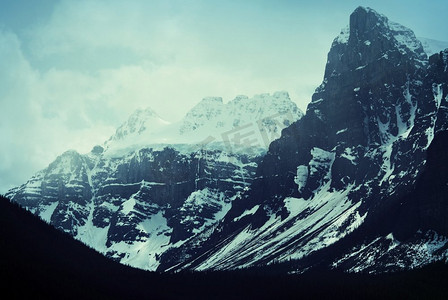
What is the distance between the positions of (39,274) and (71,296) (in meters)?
13.6

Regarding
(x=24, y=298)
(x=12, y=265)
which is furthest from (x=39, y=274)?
(x=24, y=298)

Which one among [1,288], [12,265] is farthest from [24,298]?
[12,265]

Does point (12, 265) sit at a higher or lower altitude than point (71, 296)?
higher

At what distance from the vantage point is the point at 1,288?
17862cm

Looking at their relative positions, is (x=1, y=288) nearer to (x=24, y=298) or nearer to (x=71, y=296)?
(x=24, y=298)

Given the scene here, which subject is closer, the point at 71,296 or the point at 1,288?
the point at 1,288

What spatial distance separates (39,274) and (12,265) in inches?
338

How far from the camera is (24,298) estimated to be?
7028 inches

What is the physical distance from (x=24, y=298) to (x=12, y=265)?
1988 cm

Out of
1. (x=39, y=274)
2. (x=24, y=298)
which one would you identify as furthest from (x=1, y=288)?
(x=39, y=274)

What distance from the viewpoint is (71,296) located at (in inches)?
7608

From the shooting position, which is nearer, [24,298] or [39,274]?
[24,298]

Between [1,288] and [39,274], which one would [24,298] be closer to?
[1,288]

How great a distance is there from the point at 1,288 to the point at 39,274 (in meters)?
21.0
